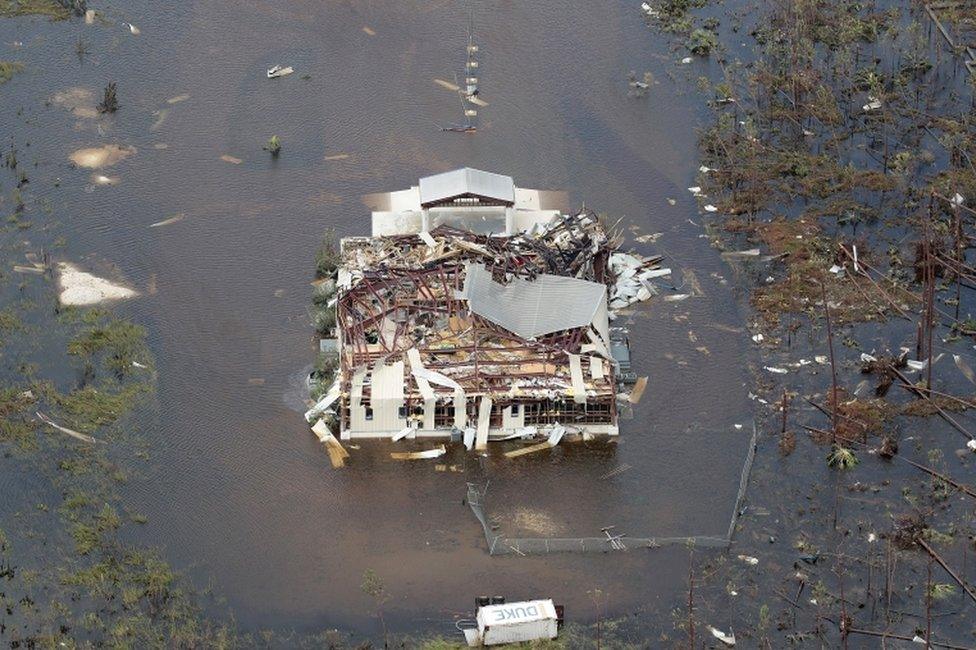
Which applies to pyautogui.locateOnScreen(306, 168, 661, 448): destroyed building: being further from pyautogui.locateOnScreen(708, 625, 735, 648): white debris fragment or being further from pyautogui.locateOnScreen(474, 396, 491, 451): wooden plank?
pyautogui.locateOnScreen(708, 625, 735, 648): white debris fragment

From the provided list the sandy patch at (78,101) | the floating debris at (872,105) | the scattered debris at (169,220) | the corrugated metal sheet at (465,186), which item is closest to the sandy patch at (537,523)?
the corrugated metal sheet at (465,186)

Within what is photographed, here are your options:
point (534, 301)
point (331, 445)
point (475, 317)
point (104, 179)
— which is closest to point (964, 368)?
point (534, 301)

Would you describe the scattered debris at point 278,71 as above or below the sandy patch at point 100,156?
above

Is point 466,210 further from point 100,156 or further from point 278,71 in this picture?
point 278,71

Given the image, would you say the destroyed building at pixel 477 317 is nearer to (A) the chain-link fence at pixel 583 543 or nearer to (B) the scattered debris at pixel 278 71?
(A) the chain-link fence at pixel 583 543

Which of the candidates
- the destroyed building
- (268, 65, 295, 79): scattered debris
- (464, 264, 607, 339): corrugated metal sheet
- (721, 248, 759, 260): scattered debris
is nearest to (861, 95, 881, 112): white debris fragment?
(721, 248, 759, 260): scattered debris

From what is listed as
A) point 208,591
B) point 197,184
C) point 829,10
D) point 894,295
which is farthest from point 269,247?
point 829,10
